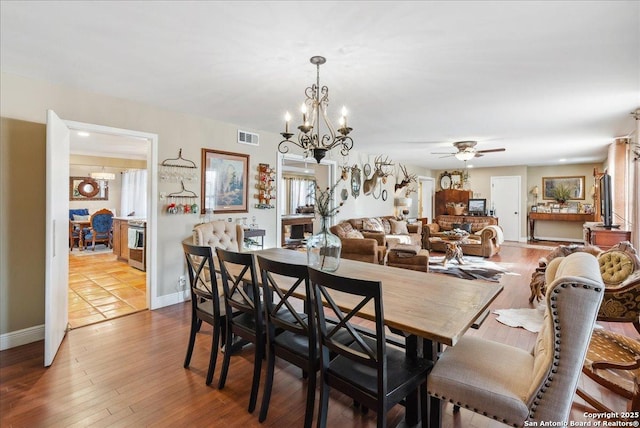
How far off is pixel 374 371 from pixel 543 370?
716 mm

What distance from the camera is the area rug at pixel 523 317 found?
328cm

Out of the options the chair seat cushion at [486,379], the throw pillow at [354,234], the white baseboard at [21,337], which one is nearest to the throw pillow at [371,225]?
the throw pillow at [354,234]

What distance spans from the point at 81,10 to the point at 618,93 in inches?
179

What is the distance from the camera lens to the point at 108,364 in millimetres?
2516

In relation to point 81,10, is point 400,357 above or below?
below

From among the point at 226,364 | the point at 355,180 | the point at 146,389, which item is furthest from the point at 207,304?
the point at 355,180

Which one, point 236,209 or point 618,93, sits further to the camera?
point 236,209

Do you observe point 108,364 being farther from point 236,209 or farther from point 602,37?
point 602,37

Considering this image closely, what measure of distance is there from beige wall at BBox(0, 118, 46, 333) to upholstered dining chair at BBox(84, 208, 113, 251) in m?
5.38

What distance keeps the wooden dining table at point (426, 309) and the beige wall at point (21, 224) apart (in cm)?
284

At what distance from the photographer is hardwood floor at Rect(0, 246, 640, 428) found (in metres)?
1.90

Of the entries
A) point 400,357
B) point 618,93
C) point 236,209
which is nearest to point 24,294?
point 236,209

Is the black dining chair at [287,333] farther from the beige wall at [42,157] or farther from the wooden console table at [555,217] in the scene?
the wooden console table at [555,217]

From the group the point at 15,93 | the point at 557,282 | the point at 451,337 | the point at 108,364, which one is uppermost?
the point at 15,93
